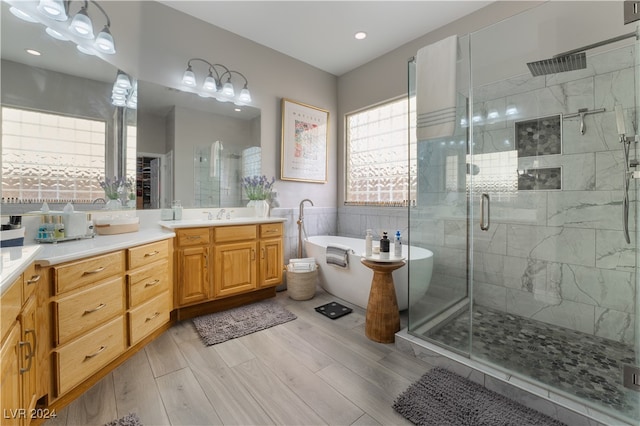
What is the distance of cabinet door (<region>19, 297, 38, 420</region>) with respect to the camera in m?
1.13

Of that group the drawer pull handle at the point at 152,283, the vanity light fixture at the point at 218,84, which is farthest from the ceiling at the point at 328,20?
the drawer pull handle at the point at 152,283

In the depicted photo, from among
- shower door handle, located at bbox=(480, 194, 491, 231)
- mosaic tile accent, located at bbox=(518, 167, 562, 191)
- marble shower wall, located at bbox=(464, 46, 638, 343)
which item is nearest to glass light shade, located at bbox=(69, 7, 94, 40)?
marble shower wall, located at bbox=(464, 46, 638, 343)

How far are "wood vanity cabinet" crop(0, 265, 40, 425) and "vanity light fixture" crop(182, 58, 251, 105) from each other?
2219mm

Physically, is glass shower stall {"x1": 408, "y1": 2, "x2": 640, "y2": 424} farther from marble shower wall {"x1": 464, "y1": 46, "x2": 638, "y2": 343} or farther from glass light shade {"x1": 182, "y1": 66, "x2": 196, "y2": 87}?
glass light shade {"x1": 182, "y1": 66, "x2": 196, "y2": 87}

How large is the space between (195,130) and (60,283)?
1.90 meters

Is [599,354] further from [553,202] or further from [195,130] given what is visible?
[195,130]

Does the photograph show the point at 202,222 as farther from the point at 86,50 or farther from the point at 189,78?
the point at 86,50

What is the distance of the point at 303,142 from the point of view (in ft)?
12.1

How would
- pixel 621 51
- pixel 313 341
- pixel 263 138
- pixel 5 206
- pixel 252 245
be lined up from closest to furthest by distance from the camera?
1. pixel 5 206
2. pixel 621 51
3. pixel 313 341
4. pixel 252 245
5. pixel 263 138

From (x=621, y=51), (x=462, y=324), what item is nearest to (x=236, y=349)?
(x=462, y=324)

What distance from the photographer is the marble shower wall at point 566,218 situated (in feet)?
6.48

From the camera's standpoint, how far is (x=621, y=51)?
1986 mm

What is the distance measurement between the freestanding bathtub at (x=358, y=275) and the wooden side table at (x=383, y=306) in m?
0.23

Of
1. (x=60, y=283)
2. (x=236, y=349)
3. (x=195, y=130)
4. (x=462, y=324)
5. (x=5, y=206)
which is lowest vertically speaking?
(x=236, y=349)
